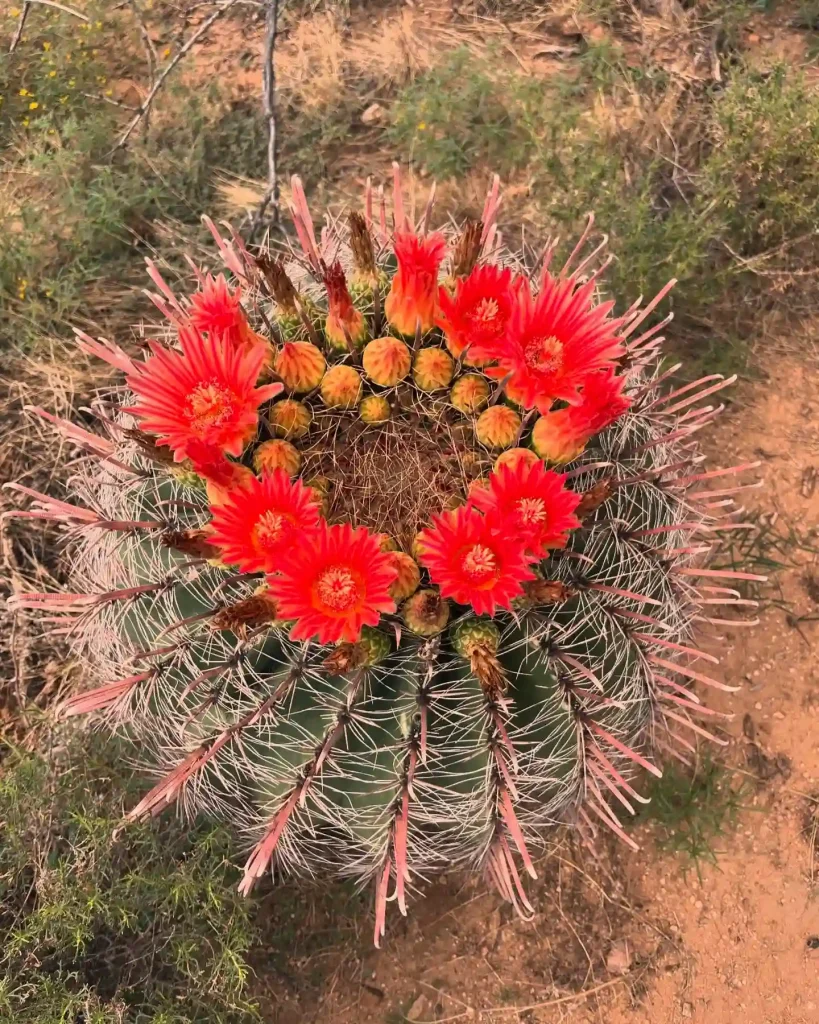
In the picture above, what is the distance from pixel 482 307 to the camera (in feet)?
4.92

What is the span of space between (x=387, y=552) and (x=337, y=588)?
0.19 m

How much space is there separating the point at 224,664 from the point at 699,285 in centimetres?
242

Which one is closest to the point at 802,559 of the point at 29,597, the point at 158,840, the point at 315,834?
the point at 315,834

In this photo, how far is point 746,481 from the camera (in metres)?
3.17

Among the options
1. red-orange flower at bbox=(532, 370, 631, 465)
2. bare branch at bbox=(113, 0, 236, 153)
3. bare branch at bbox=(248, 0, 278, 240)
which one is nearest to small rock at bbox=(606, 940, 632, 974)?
red-orange flower at bbox=(532, 370, 631, 465)

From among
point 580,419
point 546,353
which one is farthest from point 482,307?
point 580,419

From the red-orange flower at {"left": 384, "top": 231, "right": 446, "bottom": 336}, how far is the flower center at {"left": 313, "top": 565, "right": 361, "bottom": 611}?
0.54 metres

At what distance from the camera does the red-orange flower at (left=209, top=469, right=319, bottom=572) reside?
1336mm

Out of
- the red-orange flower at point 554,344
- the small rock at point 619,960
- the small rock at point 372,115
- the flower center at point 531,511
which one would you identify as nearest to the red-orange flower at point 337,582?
the flower center at point 531,511

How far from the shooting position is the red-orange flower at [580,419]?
147 cm

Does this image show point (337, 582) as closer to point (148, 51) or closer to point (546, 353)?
point (546, 353)

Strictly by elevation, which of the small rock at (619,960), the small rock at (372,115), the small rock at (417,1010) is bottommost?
the small rock at (619,960)

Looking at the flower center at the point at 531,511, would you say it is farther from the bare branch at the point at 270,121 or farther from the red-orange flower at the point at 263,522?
the bare branch at the point at 270,121

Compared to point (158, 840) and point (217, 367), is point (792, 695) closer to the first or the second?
point (158, 840)
